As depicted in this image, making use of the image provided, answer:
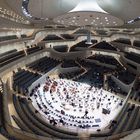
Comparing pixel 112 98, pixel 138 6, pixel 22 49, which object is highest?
pixel 138 6

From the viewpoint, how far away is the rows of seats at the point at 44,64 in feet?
80.4

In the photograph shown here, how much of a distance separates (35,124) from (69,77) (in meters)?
12.2

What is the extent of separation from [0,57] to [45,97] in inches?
243

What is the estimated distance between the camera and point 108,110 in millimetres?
18188

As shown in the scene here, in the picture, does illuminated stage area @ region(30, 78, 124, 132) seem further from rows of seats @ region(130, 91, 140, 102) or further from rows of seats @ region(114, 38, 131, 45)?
rows of seats @ region(114, 38, 131, 45)

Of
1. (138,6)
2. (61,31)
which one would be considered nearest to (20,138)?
(138,6)

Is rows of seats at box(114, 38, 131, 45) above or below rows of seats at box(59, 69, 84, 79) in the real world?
above

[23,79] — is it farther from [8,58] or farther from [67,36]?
[67,36]

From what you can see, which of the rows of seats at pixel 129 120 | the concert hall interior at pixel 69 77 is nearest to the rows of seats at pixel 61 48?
the concert hall interior at pixel 69 77

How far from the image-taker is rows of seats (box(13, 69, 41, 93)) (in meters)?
18.4

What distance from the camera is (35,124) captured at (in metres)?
13.6

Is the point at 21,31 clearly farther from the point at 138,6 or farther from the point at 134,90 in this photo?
the point at 138,6

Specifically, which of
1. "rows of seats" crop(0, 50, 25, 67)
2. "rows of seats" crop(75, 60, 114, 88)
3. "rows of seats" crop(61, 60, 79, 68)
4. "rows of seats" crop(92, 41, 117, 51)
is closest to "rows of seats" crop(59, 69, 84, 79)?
"rows of seats" crop(75, 60, 114, 88)

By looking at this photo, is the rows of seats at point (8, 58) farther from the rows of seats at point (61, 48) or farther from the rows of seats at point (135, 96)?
the rows of seats at point (135, 96)
